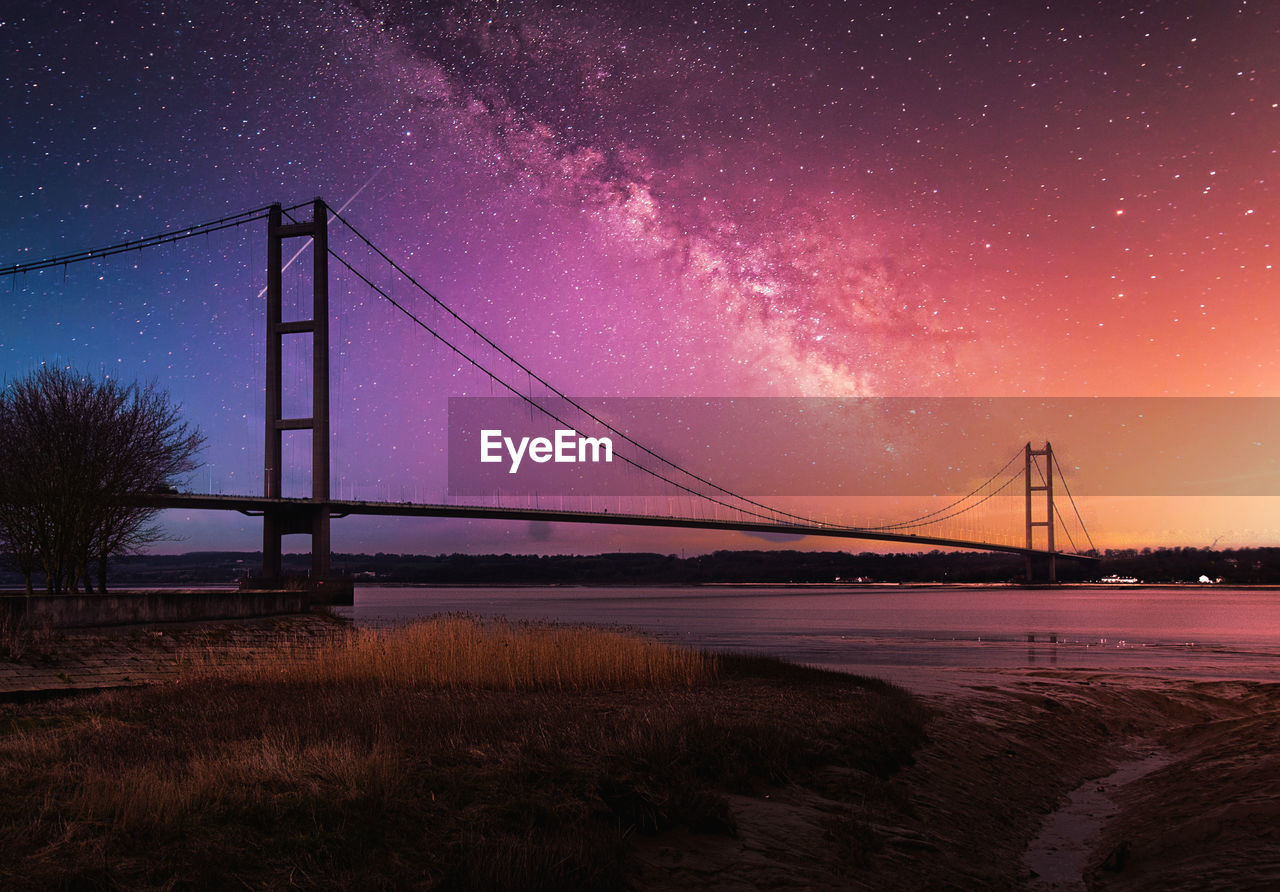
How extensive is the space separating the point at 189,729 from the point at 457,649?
712cm

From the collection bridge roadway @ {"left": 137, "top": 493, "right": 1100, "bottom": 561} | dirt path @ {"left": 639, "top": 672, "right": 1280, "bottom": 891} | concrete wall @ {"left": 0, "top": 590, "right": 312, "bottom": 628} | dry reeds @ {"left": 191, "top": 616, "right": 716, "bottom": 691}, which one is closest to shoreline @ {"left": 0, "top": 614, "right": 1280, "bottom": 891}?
dirt path @ {"left": 639, "top": 672, "right": 1280, "bottom": 891}

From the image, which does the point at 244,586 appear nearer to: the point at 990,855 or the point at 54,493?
the point at 54,493

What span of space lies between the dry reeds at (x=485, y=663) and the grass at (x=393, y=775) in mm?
503

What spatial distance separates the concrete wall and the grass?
22.0 feet

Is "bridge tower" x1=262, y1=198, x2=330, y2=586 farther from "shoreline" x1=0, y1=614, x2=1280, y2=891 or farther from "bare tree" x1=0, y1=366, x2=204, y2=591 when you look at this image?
"shoreline" x1=0, y1=614, x2=1280, y2=891

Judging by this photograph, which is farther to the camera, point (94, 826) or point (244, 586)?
point (244, 586)

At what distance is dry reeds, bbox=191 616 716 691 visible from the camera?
14.8 m

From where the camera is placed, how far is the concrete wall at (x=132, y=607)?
1852cm

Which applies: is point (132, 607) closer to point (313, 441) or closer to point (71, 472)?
point (71, 472)

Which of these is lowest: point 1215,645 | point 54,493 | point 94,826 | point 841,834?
point 1215,645

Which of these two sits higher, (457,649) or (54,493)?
(54,493)

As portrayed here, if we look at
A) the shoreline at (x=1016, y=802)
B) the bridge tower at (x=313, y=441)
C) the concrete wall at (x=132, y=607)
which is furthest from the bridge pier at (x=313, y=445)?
the shoreline at (x=1016, y=802)

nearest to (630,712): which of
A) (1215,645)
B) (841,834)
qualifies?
(841,834)

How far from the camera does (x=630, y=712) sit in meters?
11.1
